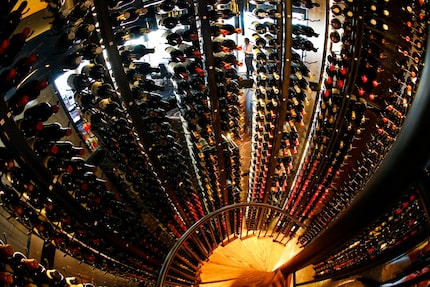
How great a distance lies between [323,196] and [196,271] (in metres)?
2.64

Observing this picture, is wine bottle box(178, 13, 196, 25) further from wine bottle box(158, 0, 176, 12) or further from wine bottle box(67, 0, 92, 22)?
wine bottle box(67, 0, 92, 22)

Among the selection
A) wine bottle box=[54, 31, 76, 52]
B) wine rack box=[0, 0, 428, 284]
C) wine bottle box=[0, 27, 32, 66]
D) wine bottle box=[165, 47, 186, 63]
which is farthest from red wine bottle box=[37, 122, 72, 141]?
wine bottle box=[165, 47, 186, 63]

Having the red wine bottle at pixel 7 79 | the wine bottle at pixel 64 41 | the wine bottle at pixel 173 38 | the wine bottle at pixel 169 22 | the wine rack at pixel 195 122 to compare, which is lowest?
the wine rack at pixel 195 122

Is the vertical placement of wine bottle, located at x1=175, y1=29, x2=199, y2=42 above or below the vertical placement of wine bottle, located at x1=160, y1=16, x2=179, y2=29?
below

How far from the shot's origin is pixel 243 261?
23.7 ft

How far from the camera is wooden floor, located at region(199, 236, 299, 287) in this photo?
22.1ft

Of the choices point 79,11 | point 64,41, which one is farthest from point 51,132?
point 79,11

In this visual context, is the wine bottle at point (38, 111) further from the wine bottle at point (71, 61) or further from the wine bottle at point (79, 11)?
the wine bottle at point (79, 11)

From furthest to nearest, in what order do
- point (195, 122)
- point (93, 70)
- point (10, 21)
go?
1. point (195, 122)
2. point (93, 70)
3. point (10, 21)

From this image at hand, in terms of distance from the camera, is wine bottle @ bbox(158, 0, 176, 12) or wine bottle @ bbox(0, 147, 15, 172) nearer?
wine bottle @ bbox(0, 147, 15, 172)

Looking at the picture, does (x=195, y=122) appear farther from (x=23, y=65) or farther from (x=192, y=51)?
(x=23, y=65)

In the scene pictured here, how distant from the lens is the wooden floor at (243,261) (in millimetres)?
6724

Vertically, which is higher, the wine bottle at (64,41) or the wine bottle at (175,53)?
the wine bottle at (64,41)

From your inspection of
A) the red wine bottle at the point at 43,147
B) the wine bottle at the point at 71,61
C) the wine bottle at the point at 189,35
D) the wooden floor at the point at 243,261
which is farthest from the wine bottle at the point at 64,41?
the wooden floor at the point at 243,261
